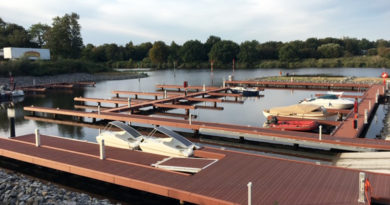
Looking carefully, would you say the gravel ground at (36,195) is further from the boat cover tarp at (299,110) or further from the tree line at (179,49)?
the tree line at (179,49)

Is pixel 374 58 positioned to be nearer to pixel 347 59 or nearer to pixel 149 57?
pixel 347 59

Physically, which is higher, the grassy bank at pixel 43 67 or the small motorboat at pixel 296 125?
the grassy bank at pixel 43 67

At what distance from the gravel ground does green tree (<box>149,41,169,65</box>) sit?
3376 inches

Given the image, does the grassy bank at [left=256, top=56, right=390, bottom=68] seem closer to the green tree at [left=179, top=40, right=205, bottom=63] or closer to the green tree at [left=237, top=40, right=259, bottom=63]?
the green tree at [left=237, top=40, right=259, bottom=63]

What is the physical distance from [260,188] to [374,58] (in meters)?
66.1

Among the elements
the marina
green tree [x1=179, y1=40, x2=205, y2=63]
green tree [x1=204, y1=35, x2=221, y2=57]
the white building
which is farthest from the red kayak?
green tree [x1=204, y1=35, x2=221, y2=57]

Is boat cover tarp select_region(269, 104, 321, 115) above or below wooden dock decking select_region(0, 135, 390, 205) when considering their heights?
above

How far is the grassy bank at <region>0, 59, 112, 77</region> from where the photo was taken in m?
39.7

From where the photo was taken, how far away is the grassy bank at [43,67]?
39656 millimetres

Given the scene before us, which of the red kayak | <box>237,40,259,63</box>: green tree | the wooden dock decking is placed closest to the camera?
the wooden dock decking

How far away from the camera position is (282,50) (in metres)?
78.8

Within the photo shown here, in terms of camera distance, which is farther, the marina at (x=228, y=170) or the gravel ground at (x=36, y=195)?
the gravel ground at (x=36, y=195)

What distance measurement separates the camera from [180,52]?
94.9 m

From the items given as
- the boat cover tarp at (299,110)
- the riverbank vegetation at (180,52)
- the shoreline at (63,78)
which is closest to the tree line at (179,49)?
the riverbank vegetation at (180,52)
